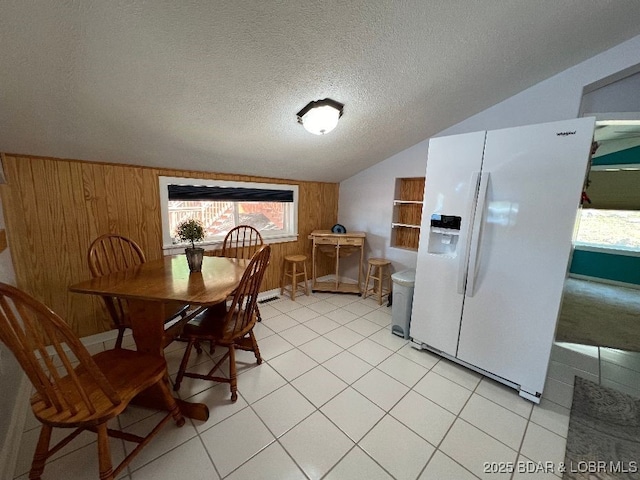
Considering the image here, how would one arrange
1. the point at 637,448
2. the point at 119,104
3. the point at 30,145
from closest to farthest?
the point at 637,448, the point at 119,104, the point at 30,145

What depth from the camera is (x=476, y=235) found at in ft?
5.83

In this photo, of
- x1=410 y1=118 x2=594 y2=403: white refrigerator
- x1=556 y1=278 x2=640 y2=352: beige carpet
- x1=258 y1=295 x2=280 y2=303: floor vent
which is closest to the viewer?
x1=410 y1=118 x2=594 y2=403: white refrigerator

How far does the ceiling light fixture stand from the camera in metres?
1.83

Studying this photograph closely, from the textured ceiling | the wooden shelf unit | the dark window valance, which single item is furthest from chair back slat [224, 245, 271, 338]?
the wooden shelf unit

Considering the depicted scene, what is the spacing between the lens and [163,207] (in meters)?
2.37

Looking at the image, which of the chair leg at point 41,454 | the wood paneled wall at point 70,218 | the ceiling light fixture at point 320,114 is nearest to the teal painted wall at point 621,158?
the ceiling light fixture at point 320,114

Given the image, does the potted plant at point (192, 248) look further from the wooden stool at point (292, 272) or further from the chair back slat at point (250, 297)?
the wooden stool at point (292, 272)

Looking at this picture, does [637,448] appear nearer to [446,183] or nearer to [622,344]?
[622,344]

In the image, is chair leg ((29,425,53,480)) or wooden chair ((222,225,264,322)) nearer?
chair leg ((29,425,53,480))

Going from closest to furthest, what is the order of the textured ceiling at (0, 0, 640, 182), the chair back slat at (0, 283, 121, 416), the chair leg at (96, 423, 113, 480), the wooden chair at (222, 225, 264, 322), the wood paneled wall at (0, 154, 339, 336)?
the chair back slat at (0, 283, 121, 416) → the chair leg at (96, 423, 113, 480) → the textured ceiling at (0, 0, 640, 182) → the wood paneled wall at (0, 154, 339, 336) → the wooden chair at (222, 225, 264, 322)

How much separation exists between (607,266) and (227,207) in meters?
6.43

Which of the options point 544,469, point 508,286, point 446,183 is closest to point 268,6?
point 446,183

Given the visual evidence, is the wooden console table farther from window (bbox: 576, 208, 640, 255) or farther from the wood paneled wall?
window (bbox: 576, 208, 640, 255)

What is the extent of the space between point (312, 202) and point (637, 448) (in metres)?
3.44
